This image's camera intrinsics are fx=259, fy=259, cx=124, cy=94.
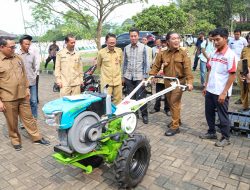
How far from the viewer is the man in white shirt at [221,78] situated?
4195 mm

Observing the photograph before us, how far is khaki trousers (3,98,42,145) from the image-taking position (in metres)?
4.50

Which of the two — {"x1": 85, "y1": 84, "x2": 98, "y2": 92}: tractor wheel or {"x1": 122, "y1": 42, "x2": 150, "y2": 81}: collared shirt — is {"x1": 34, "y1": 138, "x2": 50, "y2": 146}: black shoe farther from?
{"x1": 85, "y1": 84, "x2": 98, "y2": 92}: tractor wheel

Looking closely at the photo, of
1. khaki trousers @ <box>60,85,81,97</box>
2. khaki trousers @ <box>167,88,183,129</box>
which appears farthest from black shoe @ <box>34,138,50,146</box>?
khaki trousers @ <box>167,88,183,129</box>

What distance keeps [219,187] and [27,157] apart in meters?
3.07

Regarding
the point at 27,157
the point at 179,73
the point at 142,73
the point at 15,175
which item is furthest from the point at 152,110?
the point at 15,175

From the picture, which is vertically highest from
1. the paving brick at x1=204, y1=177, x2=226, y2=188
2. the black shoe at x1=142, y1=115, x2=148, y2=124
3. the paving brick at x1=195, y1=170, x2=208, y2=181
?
the black shoe at x1=142, y1=115, x2=148, y2=124

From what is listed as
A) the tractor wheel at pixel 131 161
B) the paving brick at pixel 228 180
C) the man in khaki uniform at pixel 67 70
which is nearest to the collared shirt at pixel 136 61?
the man in khaki uniform at pixel 67 70

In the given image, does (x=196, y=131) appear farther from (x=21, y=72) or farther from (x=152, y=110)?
(x=21, y=72)

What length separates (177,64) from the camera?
4.93 metres

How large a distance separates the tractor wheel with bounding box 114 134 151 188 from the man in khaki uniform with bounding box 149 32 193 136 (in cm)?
166

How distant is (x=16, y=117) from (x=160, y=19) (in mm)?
19977

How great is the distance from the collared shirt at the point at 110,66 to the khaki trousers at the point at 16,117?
1.61 meters

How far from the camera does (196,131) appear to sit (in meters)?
5.32

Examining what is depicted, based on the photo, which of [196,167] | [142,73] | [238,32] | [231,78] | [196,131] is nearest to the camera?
[196,167]
